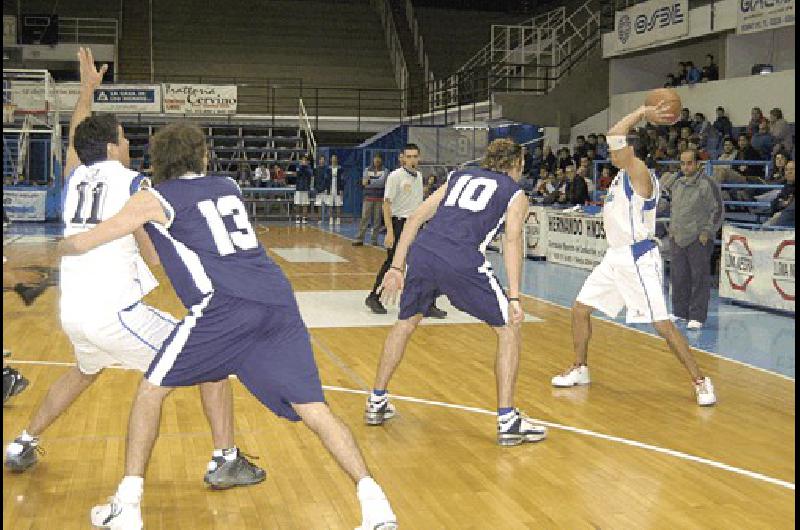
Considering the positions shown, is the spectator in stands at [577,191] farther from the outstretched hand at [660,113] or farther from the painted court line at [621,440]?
the outstretched hand at [660,113]

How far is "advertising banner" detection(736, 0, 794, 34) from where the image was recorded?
17812 mm

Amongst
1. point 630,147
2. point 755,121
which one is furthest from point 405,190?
point 755,121

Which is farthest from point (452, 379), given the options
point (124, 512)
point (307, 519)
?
point (124, 512)

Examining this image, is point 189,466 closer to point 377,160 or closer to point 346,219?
point 377,160

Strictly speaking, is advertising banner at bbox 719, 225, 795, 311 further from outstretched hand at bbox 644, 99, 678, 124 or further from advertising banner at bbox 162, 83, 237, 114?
advertising banner at bbox 162, 83, 237, 114

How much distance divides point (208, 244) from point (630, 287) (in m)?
3.95

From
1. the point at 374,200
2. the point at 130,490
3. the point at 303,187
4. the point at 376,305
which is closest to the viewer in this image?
the point at 130,490

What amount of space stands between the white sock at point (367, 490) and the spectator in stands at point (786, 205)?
9.26 metres

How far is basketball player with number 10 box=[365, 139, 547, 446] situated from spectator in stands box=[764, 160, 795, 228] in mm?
7151

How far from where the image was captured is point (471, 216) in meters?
5.96

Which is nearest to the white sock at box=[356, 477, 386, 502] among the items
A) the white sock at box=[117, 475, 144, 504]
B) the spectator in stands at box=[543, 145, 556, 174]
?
the white sock at box=[117, 475, 144, 504]

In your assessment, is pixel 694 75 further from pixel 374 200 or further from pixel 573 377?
pixel 573 377

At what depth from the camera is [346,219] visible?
31.5m

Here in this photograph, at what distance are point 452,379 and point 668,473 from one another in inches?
105
